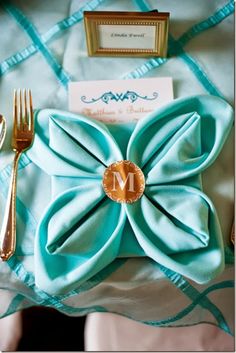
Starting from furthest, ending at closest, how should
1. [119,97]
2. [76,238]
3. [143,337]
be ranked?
1. [143,337]
2. [119,97]
3. [76,238]

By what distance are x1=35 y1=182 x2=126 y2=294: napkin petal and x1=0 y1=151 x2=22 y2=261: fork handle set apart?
0.04 meters

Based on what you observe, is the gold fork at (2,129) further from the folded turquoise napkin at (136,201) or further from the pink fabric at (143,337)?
the pink fabric at (143,337)

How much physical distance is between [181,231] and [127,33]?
299 mm

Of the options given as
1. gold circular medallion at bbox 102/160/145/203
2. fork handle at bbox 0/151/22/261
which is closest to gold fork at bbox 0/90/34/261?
fork handle at bbox 0/151/22/261

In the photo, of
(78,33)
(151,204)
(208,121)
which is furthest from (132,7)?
(151,204)

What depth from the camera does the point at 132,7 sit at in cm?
66

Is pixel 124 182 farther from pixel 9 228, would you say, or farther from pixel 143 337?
pixel 143 337

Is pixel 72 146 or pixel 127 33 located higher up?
pixel 127 33

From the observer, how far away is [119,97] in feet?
1.98

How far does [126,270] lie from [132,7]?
0.42 meters

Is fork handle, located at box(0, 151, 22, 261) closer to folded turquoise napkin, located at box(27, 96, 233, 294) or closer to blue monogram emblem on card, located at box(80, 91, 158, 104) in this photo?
folded turquoise napkin, located at box(27, 96, 233, 294)

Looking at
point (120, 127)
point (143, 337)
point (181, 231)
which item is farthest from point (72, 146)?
point (143, 337)

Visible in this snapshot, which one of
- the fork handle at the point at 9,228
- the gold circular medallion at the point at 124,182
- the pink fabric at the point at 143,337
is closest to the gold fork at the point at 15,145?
the fork handle at the point at 9,228

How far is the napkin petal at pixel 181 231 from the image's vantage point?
50cm
